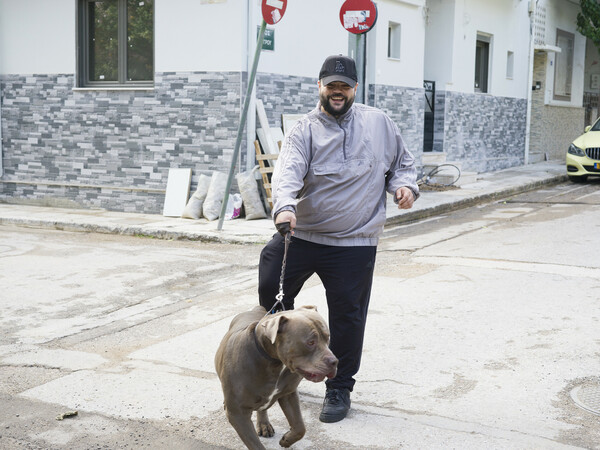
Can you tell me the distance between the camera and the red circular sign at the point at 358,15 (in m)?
9.98

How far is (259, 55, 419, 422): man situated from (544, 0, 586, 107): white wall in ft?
62.3

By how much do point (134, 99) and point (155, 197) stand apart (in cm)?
157

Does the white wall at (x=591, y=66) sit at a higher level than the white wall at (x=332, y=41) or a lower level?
higher

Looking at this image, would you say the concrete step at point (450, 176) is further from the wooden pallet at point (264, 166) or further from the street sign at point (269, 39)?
the street sign at point (269, 39)

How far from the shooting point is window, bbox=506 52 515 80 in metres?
19.8

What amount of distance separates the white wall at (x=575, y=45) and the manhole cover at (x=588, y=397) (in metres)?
18.5

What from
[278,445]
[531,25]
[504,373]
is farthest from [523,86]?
[278,445]

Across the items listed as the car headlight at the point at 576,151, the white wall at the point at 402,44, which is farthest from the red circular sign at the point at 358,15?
the car headlight at the point at 576,151

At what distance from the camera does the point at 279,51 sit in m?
11.9

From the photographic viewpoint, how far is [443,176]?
52.2 feet

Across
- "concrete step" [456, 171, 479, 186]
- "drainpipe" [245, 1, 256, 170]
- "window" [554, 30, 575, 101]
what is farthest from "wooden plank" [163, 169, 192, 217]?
"window" [554, 30, 575, 101]

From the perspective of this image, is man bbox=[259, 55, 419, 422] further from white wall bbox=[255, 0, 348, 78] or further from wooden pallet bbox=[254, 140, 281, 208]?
white wall bbox=[255, 0, 348, 78]

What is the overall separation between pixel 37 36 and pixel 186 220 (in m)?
4.40

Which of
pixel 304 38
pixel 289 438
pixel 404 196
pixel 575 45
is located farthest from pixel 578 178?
pixel 289 438
